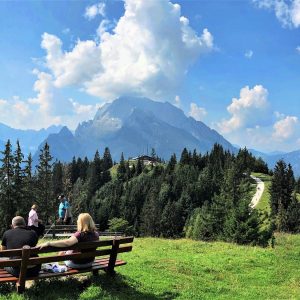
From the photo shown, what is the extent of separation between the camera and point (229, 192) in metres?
72.4

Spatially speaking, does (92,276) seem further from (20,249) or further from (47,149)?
(47,149)

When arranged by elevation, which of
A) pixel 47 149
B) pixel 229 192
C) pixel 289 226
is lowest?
pixel 289 226

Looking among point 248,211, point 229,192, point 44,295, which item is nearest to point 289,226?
point 229,192

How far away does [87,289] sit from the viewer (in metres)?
11.9

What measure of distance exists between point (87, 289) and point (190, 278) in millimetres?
4417

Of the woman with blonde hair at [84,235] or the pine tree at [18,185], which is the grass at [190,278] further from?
the pine tree at [18,185]

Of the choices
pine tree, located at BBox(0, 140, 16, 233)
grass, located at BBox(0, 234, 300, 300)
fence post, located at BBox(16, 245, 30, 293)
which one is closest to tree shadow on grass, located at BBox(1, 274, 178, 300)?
grass, located at BBox(0, 234, 300, 300)

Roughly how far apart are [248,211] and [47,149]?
144 feet

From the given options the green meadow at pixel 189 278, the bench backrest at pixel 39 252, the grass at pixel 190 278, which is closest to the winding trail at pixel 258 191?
the green meadow at pixel 189 278

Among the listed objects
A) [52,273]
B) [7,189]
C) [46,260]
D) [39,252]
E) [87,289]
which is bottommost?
[87,289]

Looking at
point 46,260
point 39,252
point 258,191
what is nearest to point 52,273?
point 46,260

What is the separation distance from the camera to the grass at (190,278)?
38.7 ft

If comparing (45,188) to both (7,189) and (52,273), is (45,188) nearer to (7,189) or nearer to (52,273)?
(7,189)

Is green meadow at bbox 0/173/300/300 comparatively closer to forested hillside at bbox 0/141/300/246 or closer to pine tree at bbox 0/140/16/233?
forested hillside at bbox 0/141/300/246
